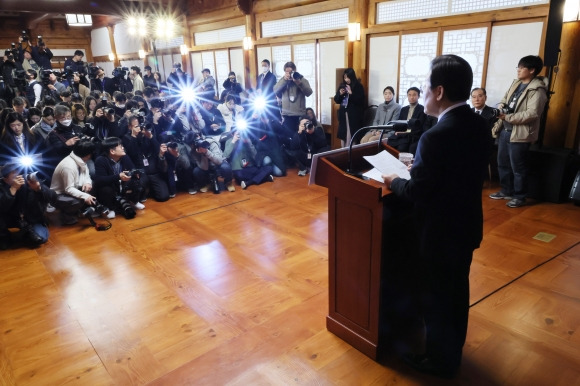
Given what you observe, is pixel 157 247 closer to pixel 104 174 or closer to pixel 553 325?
pixel 104 174

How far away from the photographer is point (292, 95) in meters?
6.19

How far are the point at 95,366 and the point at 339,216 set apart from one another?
57.4 inches

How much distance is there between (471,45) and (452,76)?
13.0ft

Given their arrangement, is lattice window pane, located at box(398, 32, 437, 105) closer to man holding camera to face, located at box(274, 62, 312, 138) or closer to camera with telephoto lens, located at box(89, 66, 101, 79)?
man holding camera to face, located at box(274, 62, 312, 138)

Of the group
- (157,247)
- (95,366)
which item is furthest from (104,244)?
(95,366)

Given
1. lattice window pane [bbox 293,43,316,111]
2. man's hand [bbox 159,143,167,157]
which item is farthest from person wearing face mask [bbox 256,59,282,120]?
man's hand [bbox 159,143,167,157]

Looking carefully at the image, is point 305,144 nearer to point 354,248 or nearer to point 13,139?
point 13,139

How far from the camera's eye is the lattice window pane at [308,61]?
267 inches

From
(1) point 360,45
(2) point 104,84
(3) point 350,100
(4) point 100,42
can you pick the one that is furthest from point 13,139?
(4) point 100,42

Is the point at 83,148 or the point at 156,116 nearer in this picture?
the point at 83,148

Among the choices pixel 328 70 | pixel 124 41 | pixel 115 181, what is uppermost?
pixel 124 41

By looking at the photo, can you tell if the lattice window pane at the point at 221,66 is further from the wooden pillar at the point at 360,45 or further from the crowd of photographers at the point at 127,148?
the wooden pillar at the point at 360,45

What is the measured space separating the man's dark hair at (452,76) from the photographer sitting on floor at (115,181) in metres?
3.45

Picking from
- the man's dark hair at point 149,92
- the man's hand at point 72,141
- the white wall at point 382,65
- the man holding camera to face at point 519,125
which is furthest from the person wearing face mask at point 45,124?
the man holding camera to face at point 519,125
